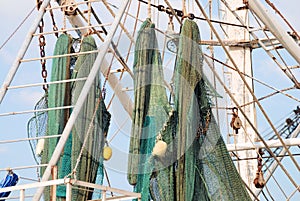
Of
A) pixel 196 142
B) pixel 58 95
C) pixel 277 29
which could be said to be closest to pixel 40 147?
pixel 58 95

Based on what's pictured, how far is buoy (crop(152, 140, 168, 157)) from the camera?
A: 8.64 metres

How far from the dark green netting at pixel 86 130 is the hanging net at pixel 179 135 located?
40cm

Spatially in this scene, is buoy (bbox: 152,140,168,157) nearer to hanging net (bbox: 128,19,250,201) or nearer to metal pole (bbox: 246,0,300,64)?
hanging net (bbox: 128,19,250,201)

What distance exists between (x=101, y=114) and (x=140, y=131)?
1.82 ft

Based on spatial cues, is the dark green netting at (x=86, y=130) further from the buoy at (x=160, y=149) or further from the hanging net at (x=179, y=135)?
the buoy at (x=160, y=149)

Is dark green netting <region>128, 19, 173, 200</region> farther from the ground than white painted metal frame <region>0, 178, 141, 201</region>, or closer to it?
farther from the ground

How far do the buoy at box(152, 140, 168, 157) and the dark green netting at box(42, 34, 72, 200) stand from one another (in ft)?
3.81

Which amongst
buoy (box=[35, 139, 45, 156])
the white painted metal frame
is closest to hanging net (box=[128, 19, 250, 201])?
the white painted metal frame

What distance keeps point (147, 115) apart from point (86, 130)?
717 millimetres

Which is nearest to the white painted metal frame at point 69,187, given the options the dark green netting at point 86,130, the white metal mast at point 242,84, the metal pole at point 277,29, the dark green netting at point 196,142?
the dark green netting at point 86,130

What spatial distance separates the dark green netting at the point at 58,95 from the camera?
927 centimetres

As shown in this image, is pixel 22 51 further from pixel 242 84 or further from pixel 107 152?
pixel 242 84

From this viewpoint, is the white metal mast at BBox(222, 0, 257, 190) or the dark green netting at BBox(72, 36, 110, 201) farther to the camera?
the white metal mast at BBox(222, 0, 257, 190)

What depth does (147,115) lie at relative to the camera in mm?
9109
